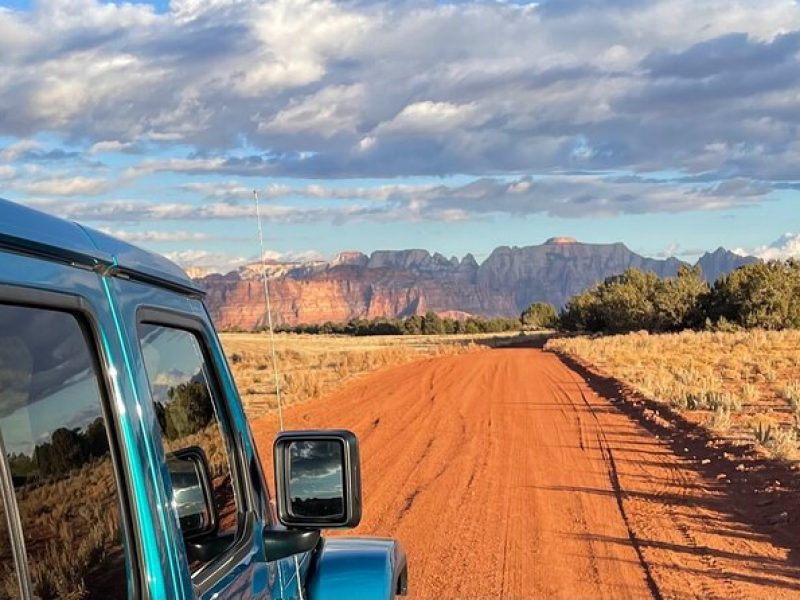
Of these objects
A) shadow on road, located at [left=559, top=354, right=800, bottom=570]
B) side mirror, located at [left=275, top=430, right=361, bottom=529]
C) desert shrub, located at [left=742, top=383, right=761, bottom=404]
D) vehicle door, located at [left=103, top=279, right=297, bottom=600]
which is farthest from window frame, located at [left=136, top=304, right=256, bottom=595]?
desert shrub, located at [left=742, top=383, right=761, bottom=404]

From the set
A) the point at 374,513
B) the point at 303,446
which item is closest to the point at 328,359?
the point at 374,513

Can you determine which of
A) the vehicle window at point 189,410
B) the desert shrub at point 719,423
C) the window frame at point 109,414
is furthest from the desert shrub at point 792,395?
the window frame at point 109,414

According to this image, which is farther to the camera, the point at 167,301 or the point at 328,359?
the point at 328,359

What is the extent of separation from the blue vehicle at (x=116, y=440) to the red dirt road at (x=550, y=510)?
16.0 feet

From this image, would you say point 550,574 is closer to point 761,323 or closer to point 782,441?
point 782,441

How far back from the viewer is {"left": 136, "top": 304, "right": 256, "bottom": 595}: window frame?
89.9 inches

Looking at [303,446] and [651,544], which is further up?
[303,446]

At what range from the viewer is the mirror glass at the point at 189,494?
2.38 meters

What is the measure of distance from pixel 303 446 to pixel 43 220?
1310 mm

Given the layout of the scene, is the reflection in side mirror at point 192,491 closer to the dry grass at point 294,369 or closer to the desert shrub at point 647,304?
the dry grass at point 294,369

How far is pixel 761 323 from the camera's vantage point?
48969 millimetres

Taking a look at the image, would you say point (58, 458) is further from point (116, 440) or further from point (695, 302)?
point (695, 302)

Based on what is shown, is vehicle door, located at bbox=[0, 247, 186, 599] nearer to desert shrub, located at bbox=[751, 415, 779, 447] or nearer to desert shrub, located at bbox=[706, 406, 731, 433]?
desert shrub, located at bbox=[751, 415, 779, 447]

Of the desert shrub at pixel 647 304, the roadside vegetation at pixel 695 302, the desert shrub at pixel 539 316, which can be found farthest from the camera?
the desert shrub at pixel 539 316
